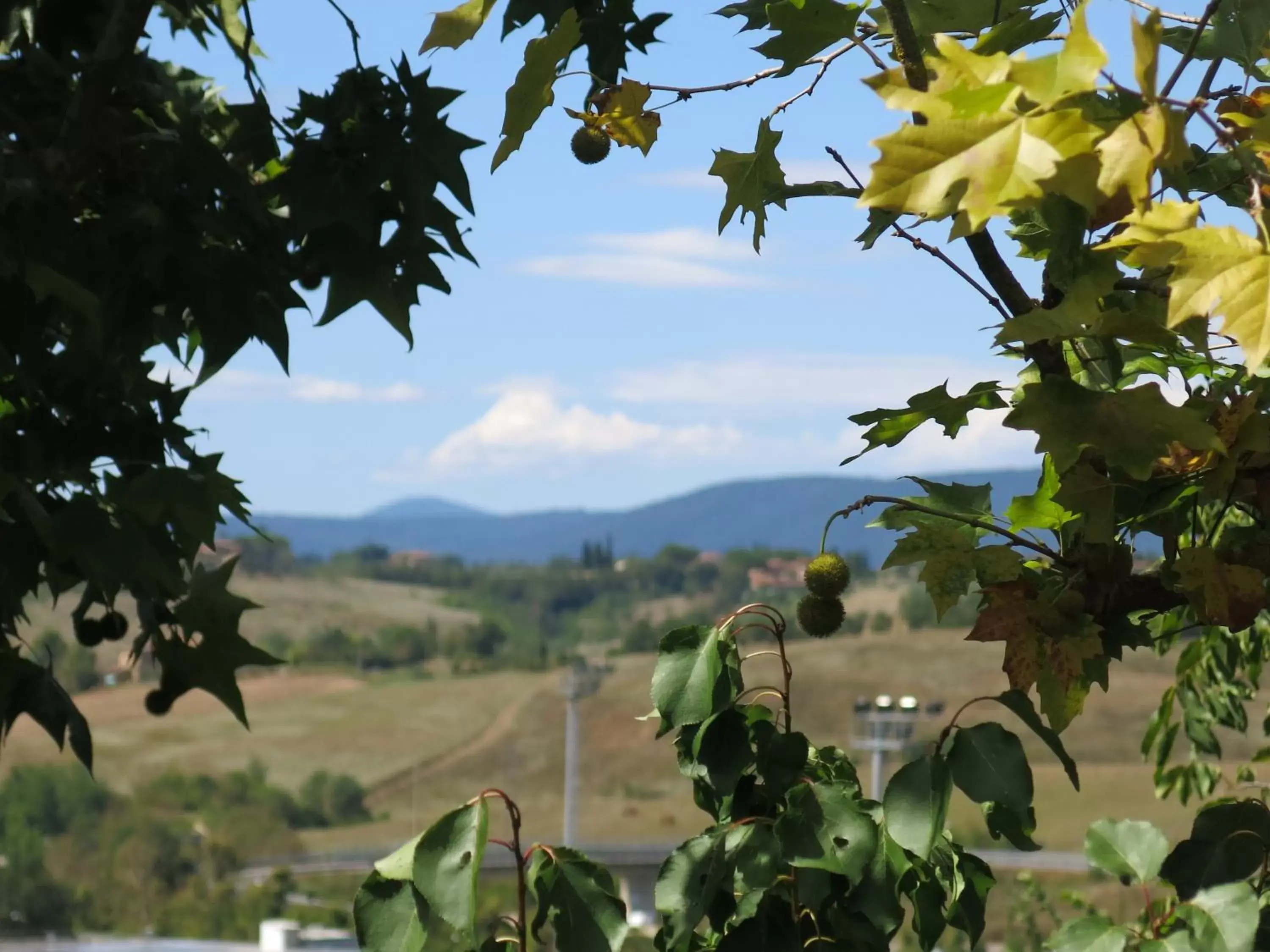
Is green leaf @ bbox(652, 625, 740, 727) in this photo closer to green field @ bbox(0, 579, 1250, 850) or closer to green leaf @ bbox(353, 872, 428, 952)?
green leaf @ bbox(353, 872, 428, 952)

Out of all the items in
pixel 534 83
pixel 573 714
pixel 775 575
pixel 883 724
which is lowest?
pixel 573 714

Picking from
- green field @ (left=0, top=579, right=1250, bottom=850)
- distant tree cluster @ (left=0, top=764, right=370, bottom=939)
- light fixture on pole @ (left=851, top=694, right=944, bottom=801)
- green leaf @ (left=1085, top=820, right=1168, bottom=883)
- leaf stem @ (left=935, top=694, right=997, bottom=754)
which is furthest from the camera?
green field @ (left=0, top=579, right=1250, bottom=850)

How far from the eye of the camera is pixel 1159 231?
979mm

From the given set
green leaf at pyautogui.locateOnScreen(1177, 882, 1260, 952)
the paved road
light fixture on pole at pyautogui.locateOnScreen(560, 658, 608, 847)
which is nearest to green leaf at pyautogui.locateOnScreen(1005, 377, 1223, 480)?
green leaf at pyautogui.locateOnScreen(1177, 882, 1260, 952)

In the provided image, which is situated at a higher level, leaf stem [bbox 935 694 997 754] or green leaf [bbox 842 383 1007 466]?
green leaf [bbox 842 383 1007 466]

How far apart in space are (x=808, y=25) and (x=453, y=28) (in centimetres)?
37

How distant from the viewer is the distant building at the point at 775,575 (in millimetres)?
70688

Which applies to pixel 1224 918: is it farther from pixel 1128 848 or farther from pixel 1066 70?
pixel 1066 70

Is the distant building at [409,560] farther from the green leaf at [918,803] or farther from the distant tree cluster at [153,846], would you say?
the green leaf at [918,803]

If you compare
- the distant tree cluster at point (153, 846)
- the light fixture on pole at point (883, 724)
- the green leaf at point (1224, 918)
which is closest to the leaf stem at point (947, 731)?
the green leaf at point (1224, 918)

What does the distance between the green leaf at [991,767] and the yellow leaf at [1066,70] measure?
507 mm

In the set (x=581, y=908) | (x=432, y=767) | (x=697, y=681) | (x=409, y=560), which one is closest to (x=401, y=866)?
(x=581, y=908)

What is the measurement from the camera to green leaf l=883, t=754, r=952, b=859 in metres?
1.21

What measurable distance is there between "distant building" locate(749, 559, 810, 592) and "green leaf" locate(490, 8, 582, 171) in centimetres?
6610
